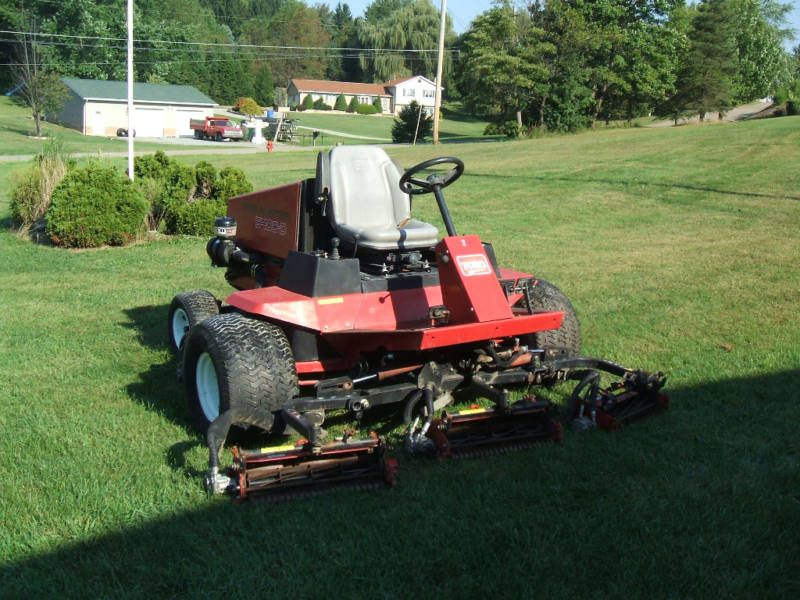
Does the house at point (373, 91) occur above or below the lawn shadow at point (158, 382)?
above

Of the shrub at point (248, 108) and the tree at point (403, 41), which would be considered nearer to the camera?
the shrub at point (248, 108)

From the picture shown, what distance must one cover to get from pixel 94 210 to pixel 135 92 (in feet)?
147

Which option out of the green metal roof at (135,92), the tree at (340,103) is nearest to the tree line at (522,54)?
the green metal roof at (135,92)

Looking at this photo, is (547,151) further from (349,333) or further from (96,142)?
(96,142)

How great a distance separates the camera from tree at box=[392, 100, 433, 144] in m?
41.3

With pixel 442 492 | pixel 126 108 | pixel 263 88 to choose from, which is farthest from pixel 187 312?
pixel 263 88

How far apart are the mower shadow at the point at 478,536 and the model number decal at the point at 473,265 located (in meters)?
0.99

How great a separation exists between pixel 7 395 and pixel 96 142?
40377mm

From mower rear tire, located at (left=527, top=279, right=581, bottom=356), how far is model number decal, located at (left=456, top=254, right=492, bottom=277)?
0.90 m

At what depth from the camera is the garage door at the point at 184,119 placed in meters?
55.2

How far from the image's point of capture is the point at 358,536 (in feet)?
11.3

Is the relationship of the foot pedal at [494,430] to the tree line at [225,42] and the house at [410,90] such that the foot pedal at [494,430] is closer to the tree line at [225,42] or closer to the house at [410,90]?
the tree line at [225,42]

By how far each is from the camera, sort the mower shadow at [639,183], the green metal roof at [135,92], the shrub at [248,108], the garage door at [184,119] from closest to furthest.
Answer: the mower shadow at [639,183], the green metal roof at [135,92], the garage door at [184,119], the shrub at [248,108]

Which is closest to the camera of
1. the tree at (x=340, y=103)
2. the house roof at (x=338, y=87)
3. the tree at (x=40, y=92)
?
the tree at (x=40, y=92)
